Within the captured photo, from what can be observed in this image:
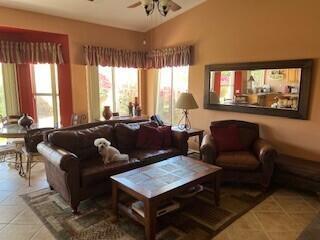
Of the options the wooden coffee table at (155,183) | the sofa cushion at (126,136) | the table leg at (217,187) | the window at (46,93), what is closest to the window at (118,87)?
the window at (46,93)

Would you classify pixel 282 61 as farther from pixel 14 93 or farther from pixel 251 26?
pixel 14 93

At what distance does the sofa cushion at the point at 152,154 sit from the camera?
3.43m

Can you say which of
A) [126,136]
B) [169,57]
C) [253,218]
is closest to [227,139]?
[253,218]

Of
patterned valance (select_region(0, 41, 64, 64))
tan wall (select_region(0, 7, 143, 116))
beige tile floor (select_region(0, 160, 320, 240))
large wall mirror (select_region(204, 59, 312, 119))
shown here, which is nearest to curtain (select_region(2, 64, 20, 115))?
patterned valance (select_region(0, 41, 64, 64))

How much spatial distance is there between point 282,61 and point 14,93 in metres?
4.99

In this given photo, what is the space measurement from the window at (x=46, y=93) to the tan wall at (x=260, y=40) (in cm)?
272

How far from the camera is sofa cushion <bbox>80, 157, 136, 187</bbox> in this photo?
282cm

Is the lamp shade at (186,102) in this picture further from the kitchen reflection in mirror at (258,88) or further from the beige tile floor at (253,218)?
the beige tile floor at (253,218)

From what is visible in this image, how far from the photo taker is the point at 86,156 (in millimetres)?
3303

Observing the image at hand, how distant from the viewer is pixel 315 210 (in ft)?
9.46

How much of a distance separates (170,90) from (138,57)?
1089 millimetres

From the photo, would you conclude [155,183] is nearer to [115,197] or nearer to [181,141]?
[115,197]

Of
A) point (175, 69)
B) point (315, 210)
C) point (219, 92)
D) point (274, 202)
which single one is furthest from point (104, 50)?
point (315, 210)

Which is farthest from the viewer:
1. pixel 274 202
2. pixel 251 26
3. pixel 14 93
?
pixel 14 93
